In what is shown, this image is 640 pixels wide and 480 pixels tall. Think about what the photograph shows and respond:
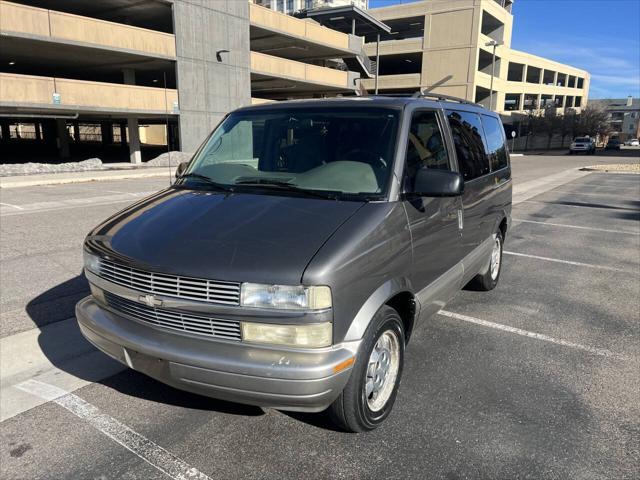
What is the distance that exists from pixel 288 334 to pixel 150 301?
798mm

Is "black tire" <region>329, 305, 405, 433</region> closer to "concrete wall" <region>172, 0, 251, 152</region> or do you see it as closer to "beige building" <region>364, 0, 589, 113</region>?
"concrete wall" <region>172, 0, 251, 152</region>

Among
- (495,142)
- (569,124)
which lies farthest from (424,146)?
(569,124)

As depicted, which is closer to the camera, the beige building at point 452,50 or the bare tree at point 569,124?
the beige building at point 452,50

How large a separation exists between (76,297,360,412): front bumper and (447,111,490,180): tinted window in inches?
92.3

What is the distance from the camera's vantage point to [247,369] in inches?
95.9

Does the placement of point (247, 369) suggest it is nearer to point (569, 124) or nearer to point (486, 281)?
point (486, 281)

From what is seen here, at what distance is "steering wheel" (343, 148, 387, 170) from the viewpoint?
326cm

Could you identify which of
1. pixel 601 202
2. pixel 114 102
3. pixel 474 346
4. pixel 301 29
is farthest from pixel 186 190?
pixel 301 29

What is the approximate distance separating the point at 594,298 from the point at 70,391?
17.8 feet

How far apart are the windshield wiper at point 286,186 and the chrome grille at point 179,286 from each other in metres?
0.95

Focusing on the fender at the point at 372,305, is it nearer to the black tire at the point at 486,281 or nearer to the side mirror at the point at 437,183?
the side mirror at the point at 437,183

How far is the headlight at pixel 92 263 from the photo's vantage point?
303 cm

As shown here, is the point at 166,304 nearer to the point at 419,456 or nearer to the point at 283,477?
the point at 283,477

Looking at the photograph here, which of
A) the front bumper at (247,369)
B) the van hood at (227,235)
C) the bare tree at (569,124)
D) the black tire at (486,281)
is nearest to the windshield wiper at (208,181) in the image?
the van hood at (227,235)
